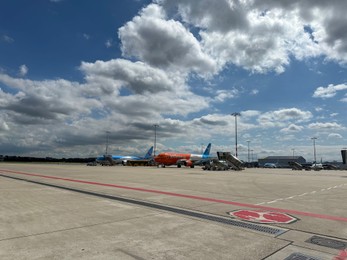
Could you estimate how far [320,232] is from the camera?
25.4 feet

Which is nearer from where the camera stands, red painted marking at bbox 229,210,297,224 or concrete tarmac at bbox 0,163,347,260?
concrete tarmac at bbox 0,163,347,260

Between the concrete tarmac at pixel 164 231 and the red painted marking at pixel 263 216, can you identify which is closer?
the concrete tarmac at pixel 164 231

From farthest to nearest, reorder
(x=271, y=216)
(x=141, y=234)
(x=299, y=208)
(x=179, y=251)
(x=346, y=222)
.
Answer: (x=299, y=208) < (x=271, y=216) < (x=346, y=222) < (x=141, y=234) < (x=179, y=251)

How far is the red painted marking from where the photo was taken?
363 inches

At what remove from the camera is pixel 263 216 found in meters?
9.87

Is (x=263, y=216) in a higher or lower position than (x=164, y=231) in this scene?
higher

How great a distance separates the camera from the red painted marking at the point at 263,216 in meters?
9.21

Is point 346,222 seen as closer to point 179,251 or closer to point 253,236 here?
point 253,236

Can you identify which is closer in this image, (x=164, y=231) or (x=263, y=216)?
(x=164, y=231)

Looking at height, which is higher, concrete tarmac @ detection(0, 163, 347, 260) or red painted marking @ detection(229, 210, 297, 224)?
red painted marking @ detection(229, 210, 297, 224)

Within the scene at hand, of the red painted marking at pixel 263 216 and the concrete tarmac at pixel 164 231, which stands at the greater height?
the red painted marking at pixel 263 216

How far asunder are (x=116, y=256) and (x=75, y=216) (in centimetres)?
437

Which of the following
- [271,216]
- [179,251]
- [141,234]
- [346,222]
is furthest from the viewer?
[271,216]

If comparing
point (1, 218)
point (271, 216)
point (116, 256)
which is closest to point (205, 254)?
point (116, 256)
